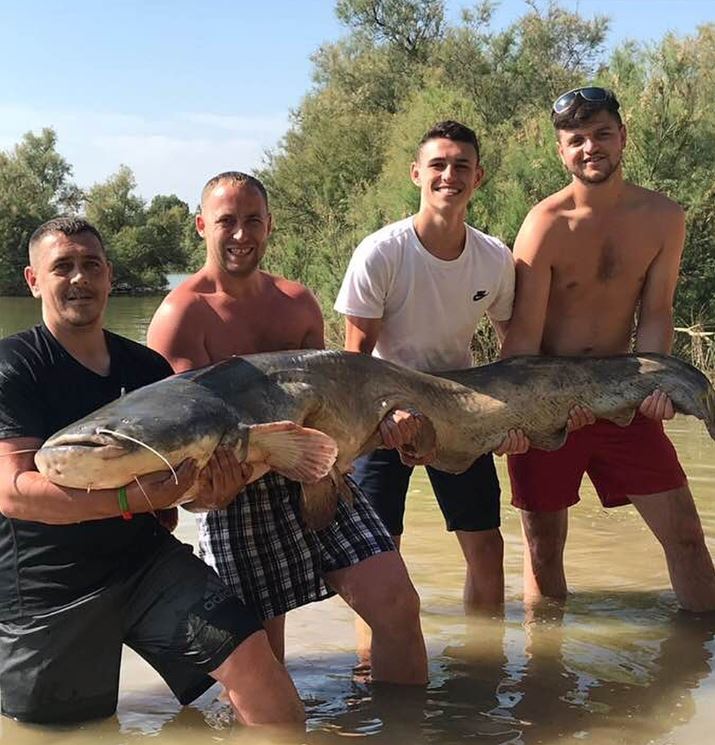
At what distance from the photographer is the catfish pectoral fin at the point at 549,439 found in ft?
14.3

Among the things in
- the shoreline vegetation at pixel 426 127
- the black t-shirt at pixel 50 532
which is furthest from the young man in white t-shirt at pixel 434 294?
the shoreline vegetation at pixel 426 127

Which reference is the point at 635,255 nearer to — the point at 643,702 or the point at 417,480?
the point at 643,702

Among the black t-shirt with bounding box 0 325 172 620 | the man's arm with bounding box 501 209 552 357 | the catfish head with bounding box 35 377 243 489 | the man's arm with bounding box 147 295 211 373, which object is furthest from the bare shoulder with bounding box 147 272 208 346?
the man's arm with bounding box 501 209 552 357

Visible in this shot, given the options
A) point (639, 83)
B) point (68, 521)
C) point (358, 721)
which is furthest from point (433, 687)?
point (639, 83)

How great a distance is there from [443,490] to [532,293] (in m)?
1.00

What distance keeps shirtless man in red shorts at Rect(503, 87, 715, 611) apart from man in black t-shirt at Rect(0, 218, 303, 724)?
6.14ft

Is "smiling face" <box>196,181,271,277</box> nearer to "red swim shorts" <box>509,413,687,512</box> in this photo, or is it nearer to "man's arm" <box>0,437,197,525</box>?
"man's arm" <box>0,437,197,525</box>

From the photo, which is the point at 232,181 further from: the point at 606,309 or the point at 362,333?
the point at 606,309

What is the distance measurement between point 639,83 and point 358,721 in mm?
12344

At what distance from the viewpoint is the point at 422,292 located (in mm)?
4266

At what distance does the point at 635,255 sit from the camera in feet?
15.0

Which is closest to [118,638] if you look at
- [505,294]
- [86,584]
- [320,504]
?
[86,584]

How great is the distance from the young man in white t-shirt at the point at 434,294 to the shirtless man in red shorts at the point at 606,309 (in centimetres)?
24

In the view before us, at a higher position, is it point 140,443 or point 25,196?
point 25,196
